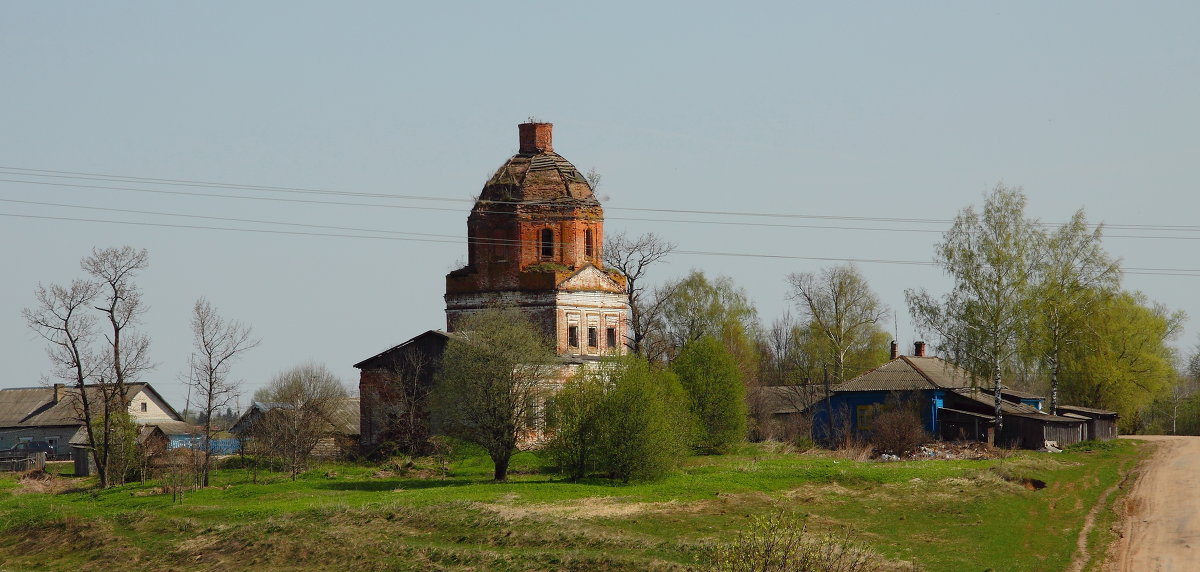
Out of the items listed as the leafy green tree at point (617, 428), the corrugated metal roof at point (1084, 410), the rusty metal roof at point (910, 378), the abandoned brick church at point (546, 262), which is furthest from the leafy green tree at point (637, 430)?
the corrugated metal roof at point (1084, 410)

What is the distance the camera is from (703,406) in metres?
45.9

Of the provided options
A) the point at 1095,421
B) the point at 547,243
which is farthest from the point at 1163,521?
the point at 547,243

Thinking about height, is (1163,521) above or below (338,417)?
below

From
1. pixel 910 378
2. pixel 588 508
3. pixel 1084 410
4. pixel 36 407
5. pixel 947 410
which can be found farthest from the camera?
pixel 36 407

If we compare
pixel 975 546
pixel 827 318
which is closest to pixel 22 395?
pixel 827 318

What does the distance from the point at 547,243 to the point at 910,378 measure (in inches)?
621

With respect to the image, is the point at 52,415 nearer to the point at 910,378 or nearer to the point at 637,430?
the point at 637,430

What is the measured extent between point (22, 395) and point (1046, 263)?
4730 centimetres

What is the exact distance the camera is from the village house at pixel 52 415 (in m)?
59.8

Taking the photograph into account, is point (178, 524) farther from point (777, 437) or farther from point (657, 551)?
point (777, 437)

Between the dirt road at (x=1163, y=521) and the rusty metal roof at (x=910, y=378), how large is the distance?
8.92m

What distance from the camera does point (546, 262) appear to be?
48.7 meters

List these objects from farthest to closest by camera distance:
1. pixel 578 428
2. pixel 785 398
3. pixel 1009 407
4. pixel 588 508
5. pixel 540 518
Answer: pixel 785 398 → pixel 1009 407 → pixel 578 428 → pixel 588 508 → pixel 540 518

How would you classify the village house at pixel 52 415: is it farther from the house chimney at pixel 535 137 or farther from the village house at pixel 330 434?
the house chimney at pixel 535 137
